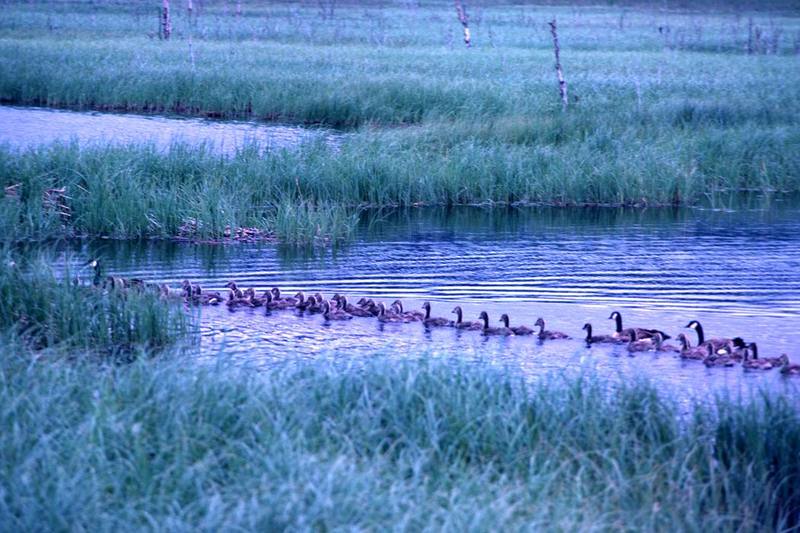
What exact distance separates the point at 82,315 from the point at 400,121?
1717 cm

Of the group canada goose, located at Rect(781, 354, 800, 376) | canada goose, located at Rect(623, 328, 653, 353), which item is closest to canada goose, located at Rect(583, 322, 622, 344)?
canada goose, located at Rect(623, 328, 653, 353)

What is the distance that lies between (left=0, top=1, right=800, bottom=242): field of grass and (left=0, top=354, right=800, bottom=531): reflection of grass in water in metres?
8.79

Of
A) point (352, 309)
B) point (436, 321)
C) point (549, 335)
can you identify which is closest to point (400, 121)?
point (352, 309)

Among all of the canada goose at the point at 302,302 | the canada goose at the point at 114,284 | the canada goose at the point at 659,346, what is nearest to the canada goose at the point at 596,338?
the canada goose at the point at 659,346

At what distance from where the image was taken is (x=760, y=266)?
1506 centimetres

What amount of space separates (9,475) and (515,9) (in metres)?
86.0

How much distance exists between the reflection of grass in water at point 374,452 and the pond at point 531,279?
4.13 ft

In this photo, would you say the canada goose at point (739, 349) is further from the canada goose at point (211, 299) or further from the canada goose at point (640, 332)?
A: the canada goose at point (211, 299)

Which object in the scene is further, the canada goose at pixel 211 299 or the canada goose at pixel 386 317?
the canada goose at pixel 211 299

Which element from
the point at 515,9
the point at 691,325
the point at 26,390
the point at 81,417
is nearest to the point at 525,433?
the point at 81,417

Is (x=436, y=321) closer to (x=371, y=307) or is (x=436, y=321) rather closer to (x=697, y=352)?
(x=371, y=307)

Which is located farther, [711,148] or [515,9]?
[515,9]

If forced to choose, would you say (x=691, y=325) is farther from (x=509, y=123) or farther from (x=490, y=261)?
(x=509, y=123)

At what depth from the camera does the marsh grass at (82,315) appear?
386 inches
